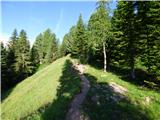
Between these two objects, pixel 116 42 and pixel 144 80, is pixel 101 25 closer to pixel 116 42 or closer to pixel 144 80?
Result: pixel 116 42

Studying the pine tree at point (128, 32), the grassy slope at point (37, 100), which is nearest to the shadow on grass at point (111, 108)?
the grassy slope at point (37, 100)

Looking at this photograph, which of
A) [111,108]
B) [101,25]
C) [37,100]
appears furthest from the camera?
[101,25]

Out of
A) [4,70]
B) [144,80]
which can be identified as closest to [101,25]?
[144,80]

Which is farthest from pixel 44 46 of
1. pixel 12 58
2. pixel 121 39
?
pixel 121 39

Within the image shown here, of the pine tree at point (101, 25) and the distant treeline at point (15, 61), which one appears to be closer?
the pine tree at point (101, 25)

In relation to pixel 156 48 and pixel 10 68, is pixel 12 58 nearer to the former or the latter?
pixel 10 68

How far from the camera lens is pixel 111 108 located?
76.5ft

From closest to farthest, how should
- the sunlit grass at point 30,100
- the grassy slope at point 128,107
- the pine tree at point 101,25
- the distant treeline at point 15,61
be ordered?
the grassy slope at point 128,107 < the sunlit grass at point 30,100 < the pine tree at point 101,25 < the distant treeline at point 15,61

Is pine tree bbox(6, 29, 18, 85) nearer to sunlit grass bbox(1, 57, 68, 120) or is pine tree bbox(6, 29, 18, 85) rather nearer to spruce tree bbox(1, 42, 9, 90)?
spruce tree bbox(1, 42, 9, 90)

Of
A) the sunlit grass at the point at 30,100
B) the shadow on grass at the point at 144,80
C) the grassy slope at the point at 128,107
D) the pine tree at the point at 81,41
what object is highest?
the pine tree at the point at 81,41

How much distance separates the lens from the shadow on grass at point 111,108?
71.2ft

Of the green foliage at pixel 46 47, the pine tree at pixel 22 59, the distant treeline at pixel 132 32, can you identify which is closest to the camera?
the distant treeline at pixel 132 32

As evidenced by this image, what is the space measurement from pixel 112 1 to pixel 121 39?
1272cm

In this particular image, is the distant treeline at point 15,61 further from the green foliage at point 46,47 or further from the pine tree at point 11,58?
the green foliage at point 46,47
